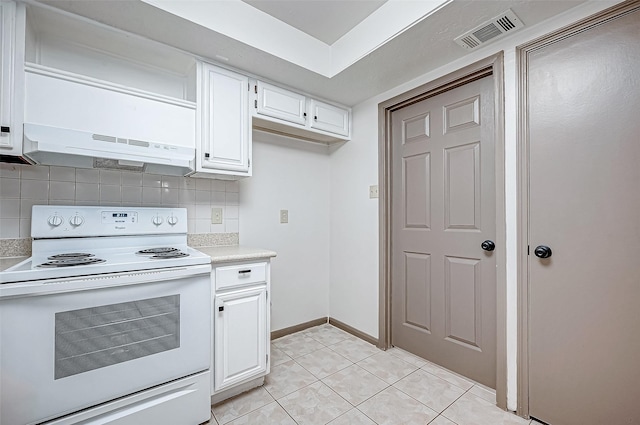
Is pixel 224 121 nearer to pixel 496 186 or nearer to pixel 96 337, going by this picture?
pixel 96 337

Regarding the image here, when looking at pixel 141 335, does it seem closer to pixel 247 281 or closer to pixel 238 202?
pixel 247 281

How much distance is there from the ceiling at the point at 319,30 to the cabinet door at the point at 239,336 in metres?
1.50

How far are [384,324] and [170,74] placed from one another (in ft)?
8.12

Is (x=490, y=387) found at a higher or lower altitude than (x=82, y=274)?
lower

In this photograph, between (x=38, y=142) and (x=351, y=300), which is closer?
(x=38, y=142)

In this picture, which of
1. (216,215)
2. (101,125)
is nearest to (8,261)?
(101,125)

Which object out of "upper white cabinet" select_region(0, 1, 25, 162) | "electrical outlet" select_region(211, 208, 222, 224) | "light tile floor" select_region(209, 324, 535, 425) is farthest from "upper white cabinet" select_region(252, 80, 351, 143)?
"light tile floor" select_region(209, 324, 535, 425)

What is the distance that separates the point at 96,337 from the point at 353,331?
6.40 ft

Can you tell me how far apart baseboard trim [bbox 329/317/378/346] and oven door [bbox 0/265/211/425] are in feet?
4.64

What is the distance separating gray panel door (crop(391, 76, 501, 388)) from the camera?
1.79 m

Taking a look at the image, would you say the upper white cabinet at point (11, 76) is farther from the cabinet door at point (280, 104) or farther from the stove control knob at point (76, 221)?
the cabinet door at point (280, 104)

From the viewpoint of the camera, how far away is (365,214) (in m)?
2.50

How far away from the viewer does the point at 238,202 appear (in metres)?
2.32

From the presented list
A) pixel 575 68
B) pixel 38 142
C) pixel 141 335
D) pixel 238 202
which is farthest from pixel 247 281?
pixel 575 68
